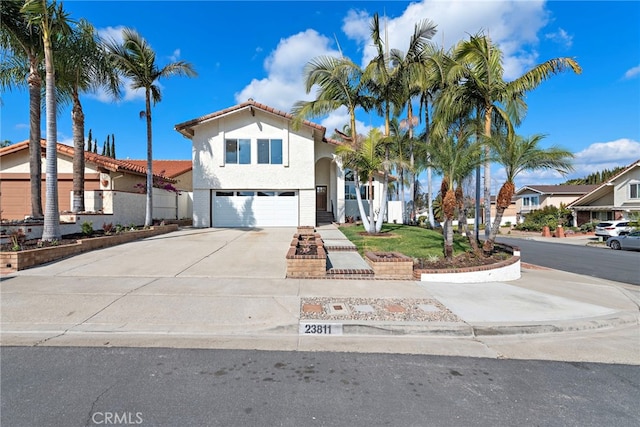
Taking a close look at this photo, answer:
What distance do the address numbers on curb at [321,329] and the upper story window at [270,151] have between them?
1589cm

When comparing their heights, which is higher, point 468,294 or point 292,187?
point 292,187

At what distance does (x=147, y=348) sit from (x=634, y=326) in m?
7.84

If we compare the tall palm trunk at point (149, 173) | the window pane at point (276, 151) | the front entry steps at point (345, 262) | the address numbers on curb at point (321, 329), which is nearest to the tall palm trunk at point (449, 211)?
the front entry steps at point (345, 262)

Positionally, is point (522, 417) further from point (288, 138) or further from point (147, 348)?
point (288, 138)

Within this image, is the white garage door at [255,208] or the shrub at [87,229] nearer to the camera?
the shrub at [87,229]

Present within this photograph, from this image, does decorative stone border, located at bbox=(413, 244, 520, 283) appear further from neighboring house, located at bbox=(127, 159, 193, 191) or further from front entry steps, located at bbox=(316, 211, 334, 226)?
neighboring house, located at bbox=(127, 159, 193, 191)

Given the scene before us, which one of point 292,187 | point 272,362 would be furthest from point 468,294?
point 292,187

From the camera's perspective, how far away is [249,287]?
7070mm

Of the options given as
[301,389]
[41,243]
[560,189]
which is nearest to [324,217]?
[41,243]

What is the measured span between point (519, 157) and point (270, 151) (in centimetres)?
1393

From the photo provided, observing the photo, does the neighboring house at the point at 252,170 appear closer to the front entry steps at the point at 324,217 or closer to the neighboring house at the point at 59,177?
the front entry steps at the point at 324,217

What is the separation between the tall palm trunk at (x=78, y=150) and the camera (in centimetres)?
1386

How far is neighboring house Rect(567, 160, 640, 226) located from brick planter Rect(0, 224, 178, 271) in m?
39.0

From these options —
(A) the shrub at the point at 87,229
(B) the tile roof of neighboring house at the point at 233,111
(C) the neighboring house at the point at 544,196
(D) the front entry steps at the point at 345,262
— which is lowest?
(D) the front entry steps at the point at 345,262
